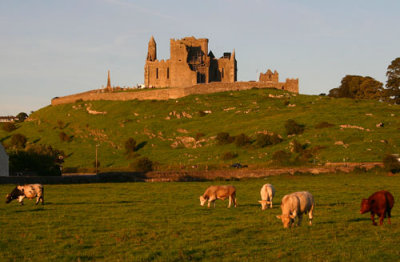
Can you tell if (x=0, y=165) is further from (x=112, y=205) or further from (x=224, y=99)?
(x=224, y=99)

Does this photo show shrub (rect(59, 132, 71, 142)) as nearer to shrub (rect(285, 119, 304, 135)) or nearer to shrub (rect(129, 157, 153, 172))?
shrub (rect(129, 157, 153, 172))

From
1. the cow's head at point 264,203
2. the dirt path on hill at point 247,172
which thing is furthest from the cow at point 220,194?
the dirt path on hill at point 247,172

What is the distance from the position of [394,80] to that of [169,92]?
189 feet

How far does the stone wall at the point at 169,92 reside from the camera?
137m

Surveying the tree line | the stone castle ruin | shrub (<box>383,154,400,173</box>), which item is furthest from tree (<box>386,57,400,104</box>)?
shrub (<box>383,154,400,173</box>)

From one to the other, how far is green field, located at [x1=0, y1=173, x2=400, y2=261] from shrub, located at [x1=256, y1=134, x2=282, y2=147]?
189ft

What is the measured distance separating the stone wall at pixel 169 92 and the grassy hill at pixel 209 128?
10.2 feet

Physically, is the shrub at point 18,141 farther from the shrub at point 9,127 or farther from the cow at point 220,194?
the cow at point 220,194

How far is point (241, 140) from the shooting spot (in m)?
91.7

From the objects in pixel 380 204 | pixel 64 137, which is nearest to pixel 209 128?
pixel 64 137

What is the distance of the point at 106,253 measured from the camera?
17281 millimetres

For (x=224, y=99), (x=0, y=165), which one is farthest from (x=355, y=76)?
(x=0, y=165)

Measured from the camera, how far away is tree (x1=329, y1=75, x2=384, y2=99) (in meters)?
138

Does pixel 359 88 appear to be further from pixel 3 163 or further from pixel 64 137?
pixel 3 163
